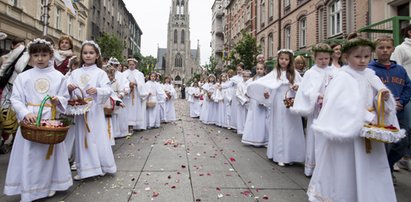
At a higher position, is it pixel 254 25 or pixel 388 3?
pixel 254 25

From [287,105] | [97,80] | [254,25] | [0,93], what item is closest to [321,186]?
[287,105]

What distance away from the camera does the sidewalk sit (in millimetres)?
3885

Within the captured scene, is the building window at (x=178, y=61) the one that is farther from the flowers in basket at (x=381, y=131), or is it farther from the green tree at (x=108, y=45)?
the flowers in basket at (x=381, y=131)

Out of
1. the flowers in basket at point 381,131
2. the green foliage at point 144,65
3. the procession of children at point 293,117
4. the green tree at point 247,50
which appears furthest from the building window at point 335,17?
the green foliage at point 144,65

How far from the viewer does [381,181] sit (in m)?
2.92

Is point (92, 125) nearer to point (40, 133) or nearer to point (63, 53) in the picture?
point (40, 133)

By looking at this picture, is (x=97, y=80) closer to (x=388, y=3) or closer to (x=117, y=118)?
(x=117, y=118)

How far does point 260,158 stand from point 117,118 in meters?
4.69

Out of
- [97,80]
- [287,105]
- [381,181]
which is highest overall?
[97,80]

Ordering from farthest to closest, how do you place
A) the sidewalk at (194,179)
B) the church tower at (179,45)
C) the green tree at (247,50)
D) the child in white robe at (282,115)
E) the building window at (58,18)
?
the church tower at (179,45), the building window at (58,18), the green tree at (247,50), the child in white robe at (282,115), the sidewalk at (194,179)

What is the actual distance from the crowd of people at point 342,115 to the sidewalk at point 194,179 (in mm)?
471

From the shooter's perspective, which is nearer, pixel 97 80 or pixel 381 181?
pixel 381 181

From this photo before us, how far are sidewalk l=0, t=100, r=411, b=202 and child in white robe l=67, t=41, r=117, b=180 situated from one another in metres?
0.21

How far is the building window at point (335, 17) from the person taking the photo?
1601 centimetres
